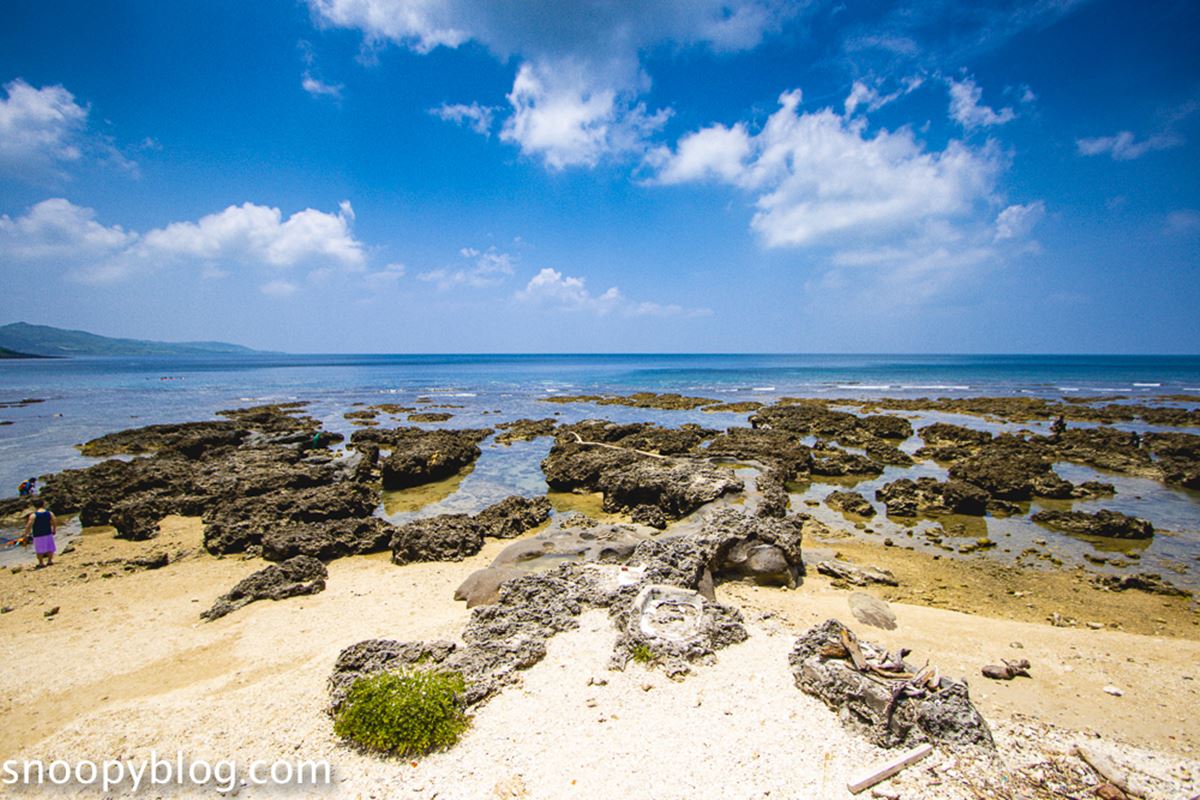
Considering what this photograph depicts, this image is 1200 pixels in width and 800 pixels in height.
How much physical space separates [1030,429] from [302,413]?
187 feet

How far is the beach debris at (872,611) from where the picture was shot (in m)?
8.47

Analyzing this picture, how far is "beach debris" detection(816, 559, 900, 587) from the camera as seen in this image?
1075cm

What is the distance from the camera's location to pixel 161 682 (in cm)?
707

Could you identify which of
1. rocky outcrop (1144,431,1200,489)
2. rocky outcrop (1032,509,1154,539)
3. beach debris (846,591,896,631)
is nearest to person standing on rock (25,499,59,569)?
beach debris (846,591,896,631)

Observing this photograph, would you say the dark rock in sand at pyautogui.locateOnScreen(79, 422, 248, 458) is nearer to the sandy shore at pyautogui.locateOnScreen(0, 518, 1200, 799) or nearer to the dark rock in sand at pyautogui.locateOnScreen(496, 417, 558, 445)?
the dark rock in sand at pyautogui.locateOnScreen(496, 417, 558, 445)

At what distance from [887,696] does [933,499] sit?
1400 centimetres

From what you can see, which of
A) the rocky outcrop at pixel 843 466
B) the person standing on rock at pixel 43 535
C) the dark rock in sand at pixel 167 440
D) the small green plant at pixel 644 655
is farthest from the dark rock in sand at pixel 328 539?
the dark rock in sand at pixel 167 440

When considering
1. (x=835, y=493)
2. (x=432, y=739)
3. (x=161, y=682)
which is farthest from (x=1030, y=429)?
(x=161, y=682)

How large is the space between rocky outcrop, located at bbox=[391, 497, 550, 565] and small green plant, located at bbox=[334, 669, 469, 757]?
639 centimetres

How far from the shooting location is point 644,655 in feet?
21.9

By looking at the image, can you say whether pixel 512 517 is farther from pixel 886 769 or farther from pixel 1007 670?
pixel 1007 670

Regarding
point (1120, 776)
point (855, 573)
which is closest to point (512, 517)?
point (855, 573)

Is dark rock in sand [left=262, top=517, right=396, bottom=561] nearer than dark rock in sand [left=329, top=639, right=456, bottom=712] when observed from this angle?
No

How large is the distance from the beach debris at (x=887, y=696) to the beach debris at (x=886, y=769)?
15 centimetres
